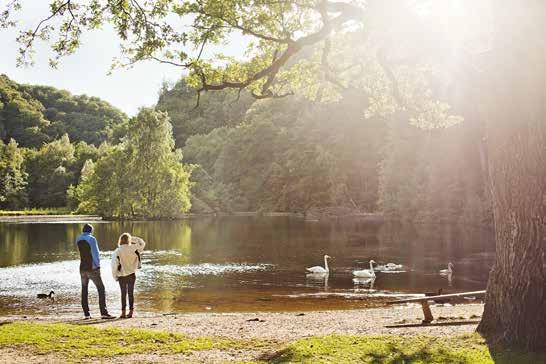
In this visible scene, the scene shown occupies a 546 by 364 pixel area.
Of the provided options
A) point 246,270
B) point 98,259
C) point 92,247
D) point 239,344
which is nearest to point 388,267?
point 246,270

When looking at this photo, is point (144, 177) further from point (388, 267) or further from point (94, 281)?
point (94, 281)

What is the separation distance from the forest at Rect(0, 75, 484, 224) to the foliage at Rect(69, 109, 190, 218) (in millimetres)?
323

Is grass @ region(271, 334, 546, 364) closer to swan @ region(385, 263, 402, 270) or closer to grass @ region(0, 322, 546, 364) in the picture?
grass @ region(0, 322, 546, 364)

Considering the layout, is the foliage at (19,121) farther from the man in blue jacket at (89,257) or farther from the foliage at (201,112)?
the man in blue jacket at (89,257)

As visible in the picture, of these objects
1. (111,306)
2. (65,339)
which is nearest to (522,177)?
(65,339)

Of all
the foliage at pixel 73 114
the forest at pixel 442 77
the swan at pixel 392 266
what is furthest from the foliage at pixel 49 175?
the swan at pixel 392 266

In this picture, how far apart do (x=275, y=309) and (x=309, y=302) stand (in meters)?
2.05

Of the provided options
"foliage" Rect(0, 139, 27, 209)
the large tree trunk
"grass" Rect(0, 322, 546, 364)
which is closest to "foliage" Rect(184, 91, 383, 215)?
"foliage" Rect(0, 139, 27, 209)

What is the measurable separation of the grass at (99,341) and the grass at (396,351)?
4.17 ft

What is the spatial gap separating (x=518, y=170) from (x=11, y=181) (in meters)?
93.5

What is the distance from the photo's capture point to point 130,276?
13.9 m

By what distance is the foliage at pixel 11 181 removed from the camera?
90.0 meters

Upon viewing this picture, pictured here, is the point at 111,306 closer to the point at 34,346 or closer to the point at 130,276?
the point at 130,276

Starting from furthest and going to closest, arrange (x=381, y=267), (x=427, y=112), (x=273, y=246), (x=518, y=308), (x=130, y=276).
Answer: (x=273, y=246) → (x=381, y=267) → (x=427, y=112) → (x=130, y=276) → (x=518, y=308)
